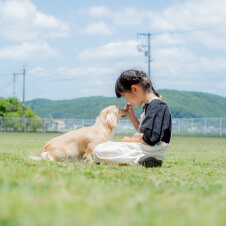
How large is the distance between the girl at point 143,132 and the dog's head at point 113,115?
2.99 ft

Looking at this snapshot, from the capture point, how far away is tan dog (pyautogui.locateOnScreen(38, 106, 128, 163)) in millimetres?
5919

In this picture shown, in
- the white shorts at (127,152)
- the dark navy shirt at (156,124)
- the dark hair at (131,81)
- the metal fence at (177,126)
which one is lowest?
the metal fence at (177,126)

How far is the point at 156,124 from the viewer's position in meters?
4.86

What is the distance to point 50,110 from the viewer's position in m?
128

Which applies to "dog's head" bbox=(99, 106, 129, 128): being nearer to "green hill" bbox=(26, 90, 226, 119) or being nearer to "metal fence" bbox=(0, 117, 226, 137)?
"metal fence" bbox=(0, 117, 226, 137)

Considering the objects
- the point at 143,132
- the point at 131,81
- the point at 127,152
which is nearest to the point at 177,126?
the point at 127,152

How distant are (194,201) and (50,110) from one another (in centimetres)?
12778

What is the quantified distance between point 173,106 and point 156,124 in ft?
308

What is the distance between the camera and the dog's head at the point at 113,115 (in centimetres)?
632

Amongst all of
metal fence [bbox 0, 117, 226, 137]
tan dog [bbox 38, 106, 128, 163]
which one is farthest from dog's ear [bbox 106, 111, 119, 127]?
metal fence [bbox 0, 117, 226, 137]

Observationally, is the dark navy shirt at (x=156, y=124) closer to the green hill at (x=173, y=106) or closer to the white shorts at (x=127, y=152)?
the white shorts at (x=127, y=152)

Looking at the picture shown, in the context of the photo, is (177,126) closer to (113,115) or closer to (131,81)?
(113,115)

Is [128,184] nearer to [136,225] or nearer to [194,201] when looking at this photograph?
[194,201]

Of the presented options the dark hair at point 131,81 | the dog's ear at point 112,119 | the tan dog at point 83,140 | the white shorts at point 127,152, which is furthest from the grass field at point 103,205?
the dog's ear at point 112,119
